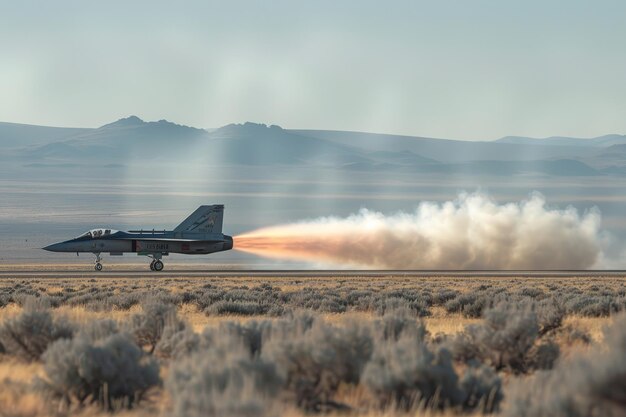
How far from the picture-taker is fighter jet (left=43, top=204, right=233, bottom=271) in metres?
70.2

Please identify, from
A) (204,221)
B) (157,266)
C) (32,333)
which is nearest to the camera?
(32,333)

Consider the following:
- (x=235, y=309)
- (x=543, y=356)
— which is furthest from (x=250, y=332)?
(x=235, y=309)

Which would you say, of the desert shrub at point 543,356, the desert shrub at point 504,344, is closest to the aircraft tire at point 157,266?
the desert shrub at point 504,344

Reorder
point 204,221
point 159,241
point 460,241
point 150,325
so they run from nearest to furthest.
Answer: point 150,325
point 159,241
point 204,221
point 460,241

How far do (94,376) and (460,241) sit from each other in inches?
2932

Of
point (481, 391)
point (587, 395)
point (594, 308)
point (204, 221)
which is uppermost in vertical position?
point (204, 221)

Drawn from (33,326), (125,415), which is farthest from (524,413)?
(33,326)

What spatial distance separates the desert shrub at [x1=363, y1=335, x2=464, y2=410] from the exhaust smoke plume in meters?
67.7

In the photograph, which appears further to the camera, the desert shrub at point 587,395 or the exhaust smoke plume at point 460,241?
the exhaust smoke plume at point 460,241

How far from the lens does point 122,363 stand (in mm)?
13734

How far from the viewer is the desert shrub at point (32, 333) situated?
17672 mm

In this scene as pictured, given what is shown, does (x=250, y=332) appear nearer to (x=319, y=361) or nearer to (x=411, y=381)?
(x=319, y=361)

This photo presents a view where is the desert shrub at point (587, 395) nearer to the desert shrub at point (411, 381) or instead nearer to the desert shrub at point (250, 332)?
the desert shrub at point (411, 381)

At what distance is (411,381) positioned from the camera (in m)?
12.9
